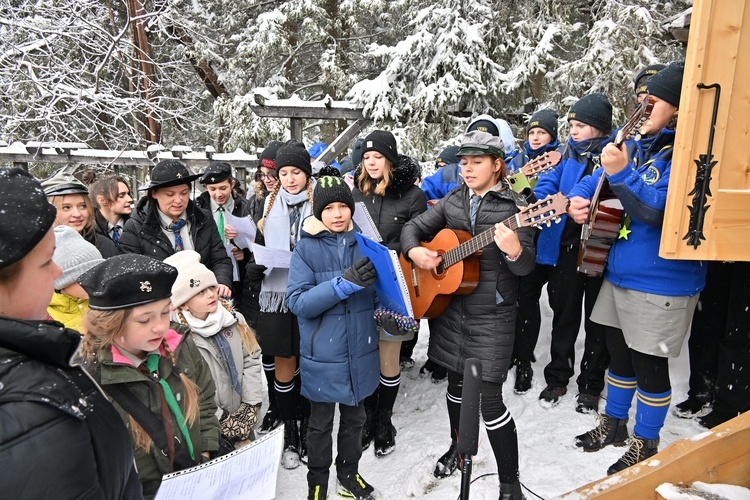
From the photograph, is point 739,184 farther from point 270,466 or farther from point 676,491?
point 270,466

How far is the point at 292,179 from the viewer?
3.48m

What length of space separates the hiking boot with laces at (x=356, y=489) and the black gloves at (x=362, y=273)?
1.35 meters

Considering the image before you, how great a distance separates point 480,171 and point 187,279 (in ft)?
6.18

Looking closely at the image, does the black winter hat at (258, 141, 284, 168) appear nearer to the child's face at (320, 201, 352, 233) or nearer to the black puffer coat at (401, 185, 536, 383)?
the child's face at (320, 201, 352, 233)

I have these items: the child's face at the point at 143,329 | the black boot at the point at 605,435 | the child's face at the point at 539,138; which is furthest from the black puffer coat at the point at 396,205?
the child's face at the point at 143,329

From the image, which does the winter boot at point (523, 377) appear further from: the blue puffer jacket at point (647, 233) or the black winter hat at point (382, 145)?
the black winter hat at point (382, 145)

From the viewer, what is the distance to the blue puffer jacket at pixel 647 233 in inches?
96.4

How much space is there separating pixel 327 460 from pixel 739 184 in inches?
106

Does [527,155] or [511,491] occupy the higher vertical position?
[527,155]

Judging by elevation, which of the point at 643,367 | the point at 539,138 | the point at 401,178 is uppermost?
the point at 539,138

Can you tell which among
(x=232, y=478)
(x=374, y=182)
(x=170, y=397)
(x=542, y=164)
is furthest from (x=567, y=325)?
(x=170, y=397)

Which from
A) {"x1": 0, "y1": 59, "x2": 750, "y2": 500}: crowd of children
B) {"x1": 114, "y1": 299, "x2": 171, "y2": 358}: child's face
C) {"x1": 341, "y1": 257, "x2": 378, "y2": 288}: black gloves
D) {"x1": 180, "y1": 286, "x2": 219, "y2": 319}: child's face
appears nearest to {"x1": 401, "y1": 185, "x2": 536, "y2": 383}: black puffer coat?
{"x1": 0, "y1": 59, "x2": 750, "y2": 500}: crowd of children

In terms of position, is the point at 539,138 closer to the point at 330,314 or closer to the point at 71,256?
the point at 330,314

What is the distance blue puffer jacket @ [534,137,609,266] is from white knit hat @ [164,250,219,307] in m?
2.53
